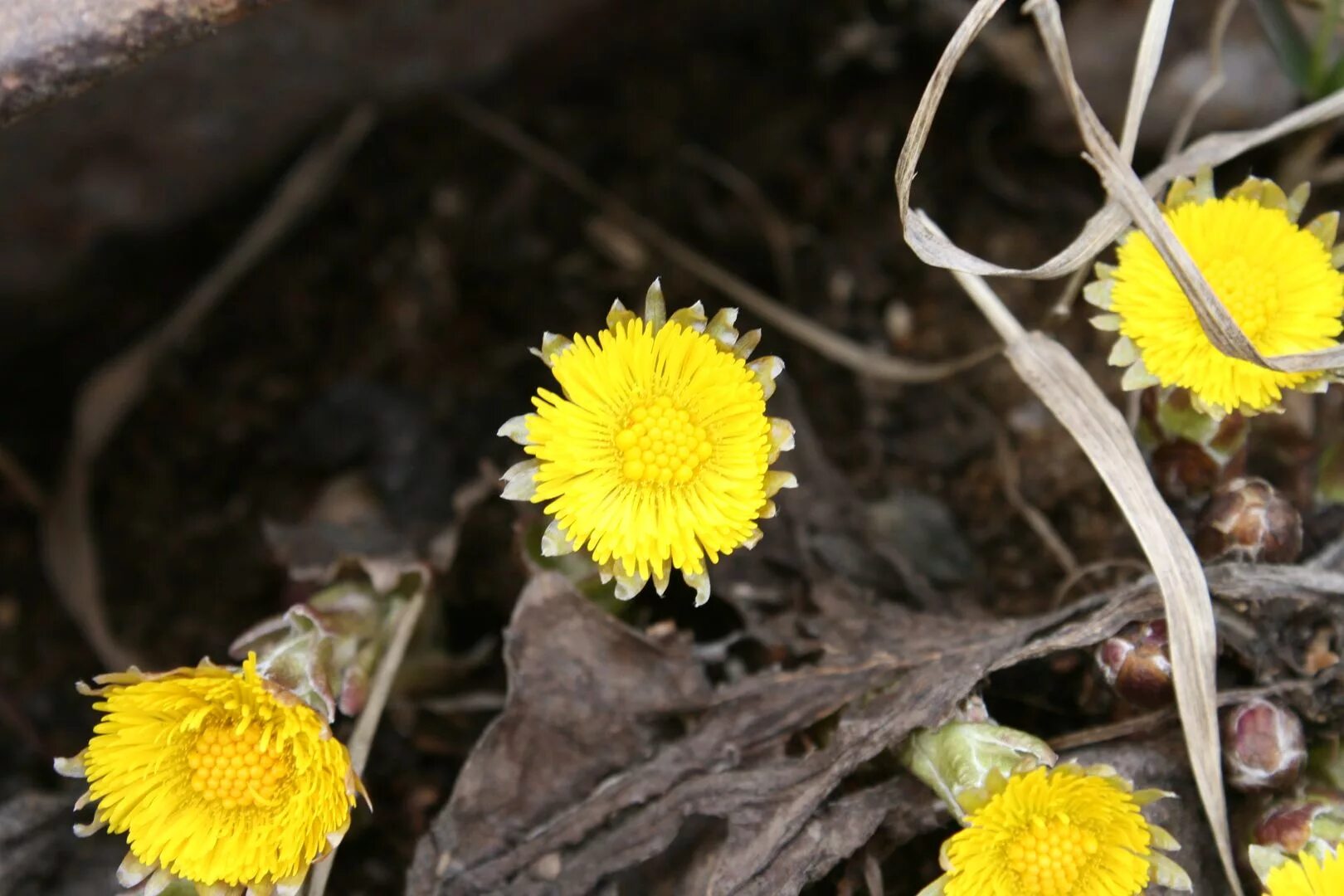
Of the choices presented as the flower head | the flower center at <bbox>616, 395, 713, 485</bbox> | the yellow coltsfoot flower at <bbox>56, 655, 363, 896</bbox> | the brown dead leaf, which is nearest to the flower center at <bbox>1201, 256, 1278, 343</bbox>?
the flower head

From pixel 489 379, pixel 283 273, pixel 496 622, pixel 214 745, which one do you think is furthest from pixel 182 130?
pixel 214 745

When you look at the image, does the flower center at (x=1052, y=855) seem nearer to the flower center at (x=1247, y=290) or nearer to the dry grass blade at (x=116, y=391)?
the flower center at (x=1247, y=290)

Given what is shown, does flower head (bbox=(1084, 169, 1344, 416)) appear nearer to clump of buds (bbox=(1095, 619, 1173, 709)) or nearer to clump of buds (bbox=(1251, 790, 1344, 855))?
clump of buds (bbox=(1095, 619, 1173, 709))

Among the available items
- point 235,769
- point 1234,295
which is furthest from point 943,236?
point 235,769

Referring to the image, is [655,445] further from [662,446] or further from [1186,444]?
[1186,444]

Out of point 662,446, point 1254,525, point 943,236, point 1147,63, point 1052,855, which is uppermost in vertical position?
point 1147,63

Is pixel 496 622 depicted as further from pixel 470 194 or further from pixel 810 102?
pixel 810 102
